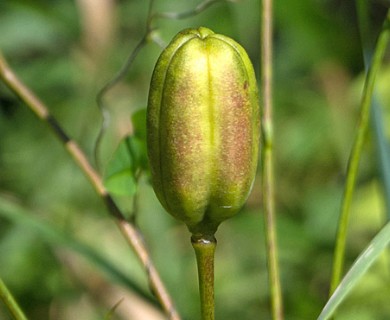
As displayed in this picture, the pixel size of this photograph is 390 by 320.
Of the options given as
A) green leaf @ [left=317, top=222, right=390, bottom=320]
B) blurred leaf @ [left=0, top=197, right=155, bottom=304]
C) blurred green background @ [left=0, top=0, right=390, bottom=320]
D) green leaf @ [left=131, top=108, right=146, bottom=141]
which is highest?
green leaf @ [left=131, top=108, right=146, bottom=141]

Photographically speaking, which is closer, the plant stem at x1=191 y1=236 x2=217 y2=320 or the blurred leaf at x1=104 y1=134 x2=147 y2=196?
the plant stem at x1=191 y1=236 x2=217 y2=320

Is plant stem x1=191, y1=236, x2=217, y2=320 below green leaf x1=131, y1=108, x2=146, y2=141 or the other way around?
below

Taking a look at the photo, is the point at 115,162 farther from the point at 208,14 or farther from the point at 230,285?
the point at 208,14

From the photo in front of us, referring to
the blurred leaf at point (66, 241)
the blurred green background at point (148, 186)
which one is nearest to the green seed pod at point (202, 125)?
the blurred leaf at point (66, 241)

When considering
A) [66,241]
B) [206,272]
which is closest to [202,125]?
[206,272]

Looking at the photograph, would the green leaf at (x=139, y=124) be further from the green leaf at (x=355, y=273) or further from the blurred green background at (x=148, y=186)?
the blurred green background at (x=148, y=186)

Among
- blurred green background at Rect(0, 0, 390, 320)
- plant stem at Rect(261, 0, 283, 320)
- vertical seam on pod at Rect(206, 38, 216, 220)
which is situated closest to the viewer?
vertical seam on pod at Rect(206, 38, 216, 220)

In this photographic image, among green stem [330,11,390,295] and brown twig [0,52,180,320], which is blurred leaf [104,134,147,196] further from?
green stem [330,11,390,295]

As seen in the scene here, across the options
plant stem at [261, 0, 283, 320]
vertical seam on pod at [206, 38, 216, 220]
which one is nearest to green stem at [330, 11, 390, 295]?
plant stem at [261, 0, 283, 320]
